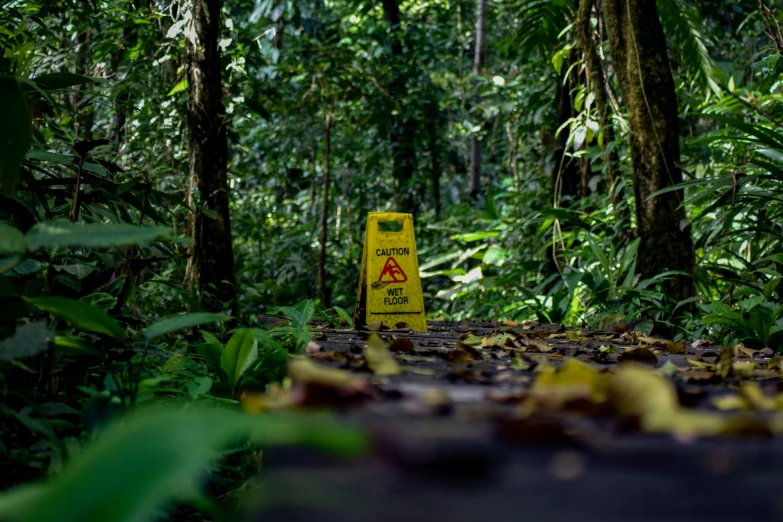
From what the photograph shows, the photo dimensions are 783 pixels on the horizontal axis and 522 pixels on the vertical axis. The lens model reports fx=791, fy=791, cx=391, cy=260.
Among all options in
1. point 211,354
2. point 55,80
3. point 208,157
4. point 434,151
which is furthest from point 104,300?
point 434,151

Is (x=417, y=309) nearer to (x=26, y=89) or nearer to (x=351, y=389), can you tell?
(x=26, y=89)

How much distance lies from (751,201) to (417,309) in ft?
5.79

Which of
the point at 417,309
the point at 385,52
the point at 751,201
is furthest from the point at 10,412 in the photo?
the point at 385,52

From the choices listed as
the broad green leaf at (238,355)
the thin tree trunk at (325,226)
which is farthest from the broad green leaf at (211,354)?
the thin tree trunk at (325,226)

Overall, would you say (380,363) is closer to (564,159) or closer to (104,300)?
(104,300)

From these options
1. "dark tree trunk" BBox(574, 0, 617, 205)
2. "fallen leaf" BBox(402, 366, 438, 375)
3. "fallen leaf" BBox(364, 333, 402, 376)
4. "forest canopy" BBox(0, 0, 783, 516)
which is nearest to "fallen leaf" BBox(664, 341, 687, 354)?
"forest canopy" BBox(0, 0, 783, 516)

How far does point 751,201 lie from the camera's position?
3928 mm

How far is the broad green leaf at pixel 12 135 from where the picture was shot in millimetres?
1539

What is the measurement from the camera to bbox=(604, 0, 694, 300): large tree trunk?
4.31 metres

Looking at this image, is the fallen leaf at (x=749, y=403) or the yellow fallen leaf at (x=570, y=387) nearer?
the yellow fallen leaf at (x=570, y=387)

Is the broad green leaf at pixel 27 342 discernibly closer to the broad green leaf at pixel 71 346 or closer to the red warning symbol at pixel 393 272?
the broad green leaf at pixel 71 346

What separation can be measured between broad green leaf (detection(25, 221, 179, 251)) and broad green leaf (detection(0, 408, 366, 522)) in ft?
1.92

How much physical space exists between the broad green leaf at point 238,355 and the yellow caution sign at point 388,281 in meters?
1.34

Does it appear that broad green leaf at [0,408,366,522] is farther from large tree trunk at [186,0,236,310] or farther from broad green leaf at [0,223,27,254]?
large tree trunk at [186,0,236,310]
